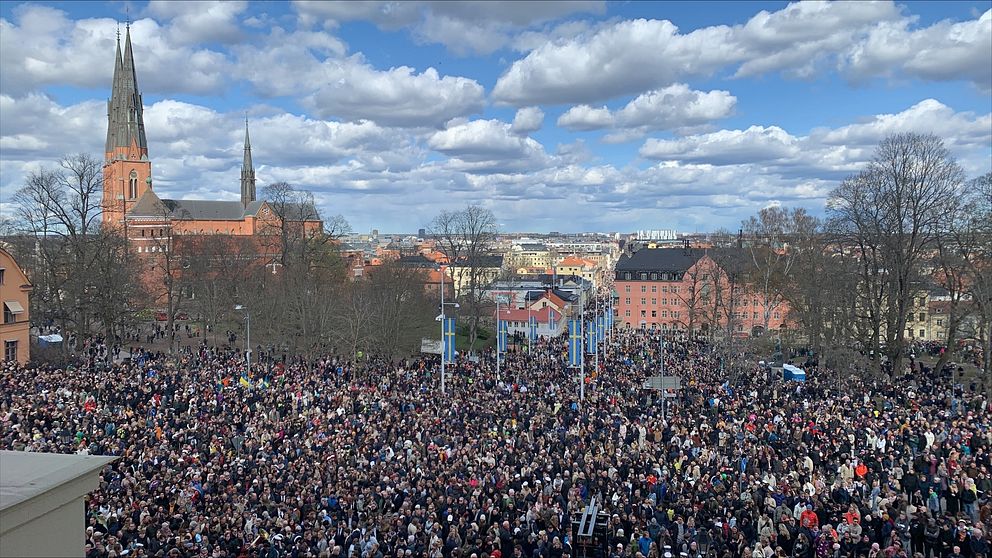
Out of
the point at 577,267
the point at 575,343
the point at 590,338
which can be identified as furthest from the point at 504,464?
the point at 577,267

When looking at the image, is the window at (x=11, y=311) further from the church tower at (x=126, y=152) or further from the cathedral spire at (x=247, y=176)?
the cathedral spire at (x=247, y=176)

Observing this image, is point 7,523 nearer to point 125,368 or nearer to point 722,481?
point 722,481

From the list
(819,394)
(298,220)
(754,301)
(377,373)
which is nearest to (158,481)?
(377,373)

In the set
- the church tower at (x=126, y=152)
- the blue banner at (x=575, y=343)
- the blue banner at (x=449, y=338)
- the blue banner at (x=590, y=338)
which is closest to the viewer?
the blue banner at (x=575, y=343)

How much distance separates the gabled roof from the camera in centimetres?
6600

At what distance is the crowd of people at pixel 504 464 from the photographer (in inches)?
500

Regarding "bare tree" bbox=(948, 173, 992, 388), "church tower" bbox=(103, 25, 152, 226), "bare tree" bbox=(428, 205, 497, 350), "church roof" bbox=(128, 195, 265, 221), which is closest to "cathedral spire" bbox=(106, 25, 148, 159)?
"church tower" bbox=(103, 25, 152, 226)

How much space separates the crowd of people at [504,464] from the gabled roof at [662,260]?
3823cm

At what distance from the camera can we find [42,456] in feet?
11.9

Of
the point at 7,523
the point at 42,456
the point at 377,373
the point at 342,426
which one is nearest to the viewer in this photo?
the point at 7,523

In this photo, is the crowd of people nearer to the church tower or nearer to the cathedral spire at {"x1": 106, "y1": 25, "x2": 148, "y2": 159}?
the cathedral spire at {"x1": 106, "y1": 25, "x2": 148, "y2": 159}

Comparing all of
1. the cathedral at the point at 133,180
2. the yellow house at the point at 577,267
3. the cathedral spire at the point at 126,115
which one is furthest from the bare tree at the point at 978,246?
the yellow house at the point at 577,267

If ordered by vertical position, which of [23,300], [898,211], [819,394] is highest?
[898,211]

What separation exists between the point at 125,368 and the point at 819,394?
2625cm
